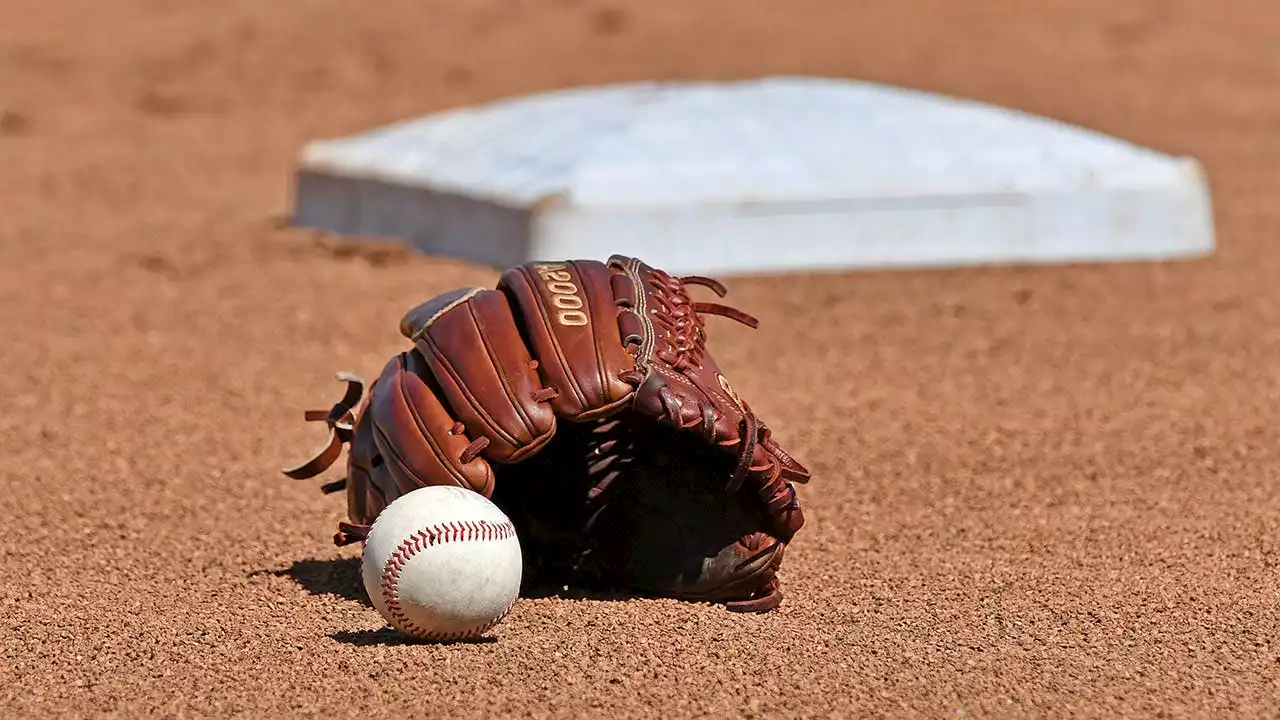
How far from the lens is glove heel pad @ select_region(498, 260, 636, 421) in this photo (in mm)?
3465

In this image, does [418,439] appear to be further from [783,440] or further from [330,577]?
[783,440]

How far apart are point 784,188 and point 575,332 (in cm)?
386

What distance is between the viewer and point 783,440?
5195mm

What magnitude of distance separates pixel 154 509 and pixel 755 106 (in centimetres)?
424

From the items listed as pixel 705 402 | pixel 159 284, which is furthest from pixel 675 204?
pixel 705 402

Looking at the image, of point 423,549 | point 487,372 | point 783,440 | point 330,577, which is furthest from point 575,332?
point 783,440

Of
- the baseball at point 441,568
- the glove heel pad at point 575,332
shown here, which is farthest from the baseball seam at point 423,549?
the glove heel pad at point 575,332

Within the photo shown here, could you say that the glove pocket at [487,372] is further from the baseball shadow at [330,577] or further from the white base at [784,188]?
the white base at [784,188]

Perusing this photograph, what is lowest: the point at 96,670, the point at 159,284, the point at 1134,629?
the point at 159,284

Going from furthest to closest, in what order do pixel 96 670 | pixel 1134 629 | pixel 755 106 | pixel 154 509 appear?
pixel 755 106 < pixel 154 509 < pixel 1134 629 < pixel 96 670

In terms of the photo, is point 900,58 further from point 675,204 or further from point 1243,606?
point 1243,606

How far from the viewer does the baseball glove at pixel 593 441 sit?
3.48m

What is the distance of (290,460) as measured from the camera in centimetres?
501

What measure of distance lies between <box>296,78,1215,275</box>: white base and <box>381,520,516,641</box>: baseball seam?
12.0ft
